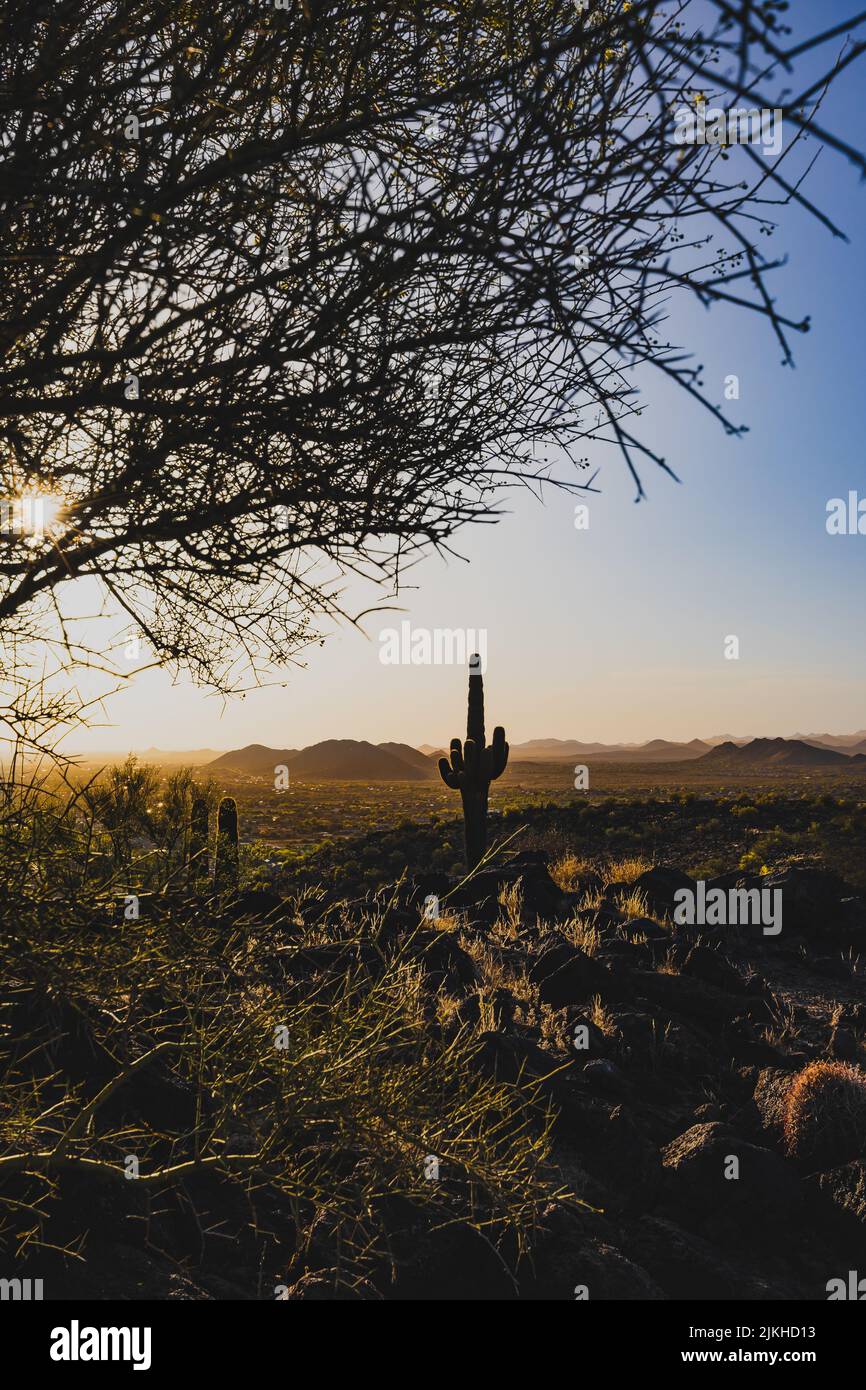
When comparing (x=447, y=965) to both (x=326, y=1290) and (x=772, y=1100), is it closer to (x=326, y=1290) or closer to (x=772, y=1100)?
(x=772, y=1100)

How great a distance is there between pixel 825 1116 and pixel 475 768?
8651 mm

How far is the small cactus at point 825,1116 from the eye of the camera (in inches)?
218

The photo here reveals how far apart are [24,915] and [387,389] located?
2.40 m

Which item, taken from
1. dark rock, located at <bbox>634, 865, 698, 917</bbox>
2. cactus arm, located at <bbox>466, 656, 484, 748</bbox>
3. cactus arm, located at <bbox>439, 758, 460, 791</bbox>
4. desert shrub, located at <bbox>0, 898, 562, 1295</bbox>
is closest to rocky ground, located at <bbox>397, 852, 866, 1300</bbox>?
dark rock, located at <bbox>634, 865, 698, 917</bbox>

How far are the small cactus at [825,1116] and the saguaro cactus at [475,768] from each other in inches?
309

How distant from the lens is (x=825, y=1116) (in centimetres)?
566

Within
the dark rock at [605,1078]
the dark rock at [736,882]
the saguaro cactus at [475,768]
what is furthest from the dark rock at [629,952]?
the saguaro cactus at [475,768]

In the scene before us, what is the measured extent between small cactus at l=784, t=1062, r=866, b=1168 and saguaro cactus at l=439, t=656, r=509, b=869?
7.85 m

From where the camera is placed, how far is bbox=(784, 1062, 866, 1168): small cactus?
5535 mm

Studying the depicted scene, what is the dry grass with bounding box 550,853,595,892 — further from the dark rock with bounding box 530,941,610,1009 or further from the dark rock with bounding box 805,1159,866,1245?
the dark rock with bounding box 805,1159,866,1245

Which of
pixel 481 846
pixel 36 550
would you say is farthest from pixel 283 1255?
pixel 481 846

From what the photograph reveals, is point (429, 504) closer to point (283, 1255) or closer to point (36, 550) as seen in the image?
point (36, 550)

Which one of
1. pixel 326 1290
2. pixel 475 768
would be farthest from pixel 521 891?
pixel 326 1290

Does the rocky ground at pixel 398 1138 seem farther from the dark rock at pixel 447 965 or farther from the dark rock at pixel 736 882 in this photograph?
the dark rock at pixel 736 882
